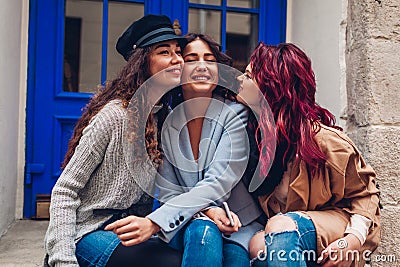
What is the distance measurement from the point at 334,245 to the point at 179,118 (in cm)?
82

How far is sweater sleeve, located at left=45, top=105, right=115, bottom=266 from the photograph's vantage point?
192 cm

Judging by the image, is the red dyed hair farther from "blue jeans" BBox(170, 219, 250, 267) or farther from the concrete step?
the concrete step

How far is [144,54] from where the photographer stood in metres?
2.20

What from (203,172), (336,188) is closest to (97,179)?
(203,172)

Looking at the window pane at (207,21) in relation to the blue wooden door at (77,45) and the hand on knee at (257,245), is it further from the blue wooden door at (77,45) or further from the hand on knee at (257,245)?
the hand on knee at (257,245)

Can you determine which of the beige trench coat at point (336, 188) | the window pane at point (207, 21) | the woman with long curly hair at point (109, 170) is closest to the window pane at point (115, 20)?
the window pane at point (207, 21)

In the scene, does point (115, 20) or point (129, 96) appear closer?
point (129, 96)

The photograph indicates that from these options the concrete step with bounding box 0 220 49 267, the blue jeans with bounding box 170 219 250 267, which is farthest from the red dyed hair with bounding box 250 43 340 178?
the concrete step with bounding box 0 220 49 267

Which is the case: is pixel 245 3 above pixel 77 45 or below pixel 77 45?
above

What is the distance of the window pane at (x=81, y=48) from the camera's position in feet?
11.3

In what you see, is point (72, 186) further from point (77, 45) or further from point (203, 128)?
point (77, 45)

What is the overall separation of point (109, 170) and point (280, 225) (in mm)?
700

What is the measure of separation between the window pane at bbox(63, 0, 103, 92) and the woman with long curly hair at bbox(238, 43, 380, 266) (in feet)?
5.36

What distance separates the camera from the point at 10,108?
308 centimetres
